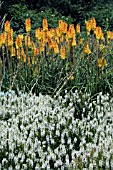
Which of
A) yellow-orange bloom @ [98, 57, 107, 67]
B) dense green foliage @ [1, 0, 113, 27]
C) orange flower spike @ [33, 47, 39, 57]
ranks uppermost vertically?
dense green foliage @ [1, 0, 113, 27]

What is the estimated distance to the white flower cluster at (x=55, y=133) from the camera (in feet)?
12.2

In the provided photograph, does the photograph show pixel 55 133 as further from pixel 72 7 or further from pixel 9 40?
pixel 72 7

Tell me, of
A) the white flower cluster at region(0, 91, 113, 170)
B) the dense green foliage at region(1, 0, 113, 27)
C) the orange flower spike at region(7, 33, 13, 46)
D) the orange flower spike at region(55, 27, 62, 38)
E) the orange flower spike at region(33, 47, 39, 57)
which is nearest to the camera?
the white flower cluster at region(0, 91, 113, 170)

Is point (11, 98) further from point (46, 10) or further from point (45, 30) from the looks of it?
point (46, 10)

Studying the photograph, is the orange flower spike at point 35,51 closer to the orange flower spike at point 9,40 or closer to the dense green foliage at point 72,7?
the orange flower spike at point 9,40

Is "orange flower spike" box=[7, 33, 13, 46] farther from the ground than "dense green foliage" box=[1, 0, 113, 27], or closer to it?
closer to it

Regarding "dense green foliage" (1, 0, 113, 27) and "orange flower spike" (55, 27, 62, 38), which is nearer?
"orange flower spike" (55, 27, 62, 38)

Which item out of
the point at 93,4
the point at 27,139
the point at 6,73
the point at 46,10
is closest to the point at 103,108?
the point at 27,139

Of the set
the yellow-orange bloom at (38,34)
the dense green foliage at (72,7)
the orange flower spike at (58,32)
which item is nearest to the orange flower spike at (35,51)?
the yellow-orange bloom at (38,34)

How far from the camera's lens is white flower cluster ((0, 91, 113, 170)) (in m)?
3.72

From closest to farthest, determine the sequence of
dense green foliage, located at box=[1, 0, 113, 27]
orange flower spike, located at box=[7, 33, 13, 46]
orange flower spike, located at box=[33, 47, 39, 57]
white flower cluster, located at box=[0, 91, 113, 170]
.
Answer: white flower cluster, located at box=[0, 91, 113, 170] → orange flower spike, located at box=[7, 33, 13, 46] → orange flower spike, located at box=[33, 47, 39, 57] → dense green foliage, located at box=[1, 0, 113, 27]

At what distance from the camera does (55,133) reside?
4355 millimetres

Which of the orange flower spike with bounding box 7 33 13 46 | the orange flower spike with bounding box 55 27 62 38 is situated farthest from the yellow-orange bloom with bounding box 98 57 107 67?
the orange flower spike with bounding box 7 33 13 46

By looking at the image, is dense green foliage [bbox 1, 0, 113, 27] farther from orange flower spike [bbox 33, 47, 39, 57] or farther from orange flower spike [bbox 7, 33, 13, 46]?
orange flower spike [bbox 7, 33, 13, 46]
